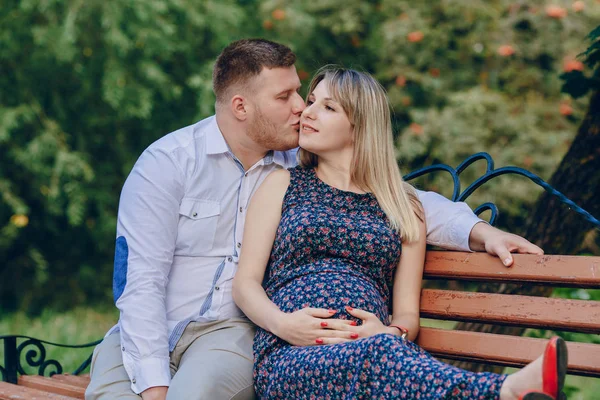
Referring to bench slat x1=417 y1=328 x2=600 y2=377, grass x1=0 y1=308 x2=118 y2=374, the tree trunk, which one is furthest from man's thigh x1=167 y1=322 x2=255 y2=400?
grass x1=0 y1=308 x2=118 y2=374

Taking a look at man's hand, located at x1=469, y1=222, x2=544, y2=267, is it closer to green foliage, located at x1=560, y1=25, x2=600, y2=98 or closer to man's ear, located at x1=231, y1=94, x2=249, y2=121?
man's ear, located at x1=231, y1=94, x2=249, y2=121

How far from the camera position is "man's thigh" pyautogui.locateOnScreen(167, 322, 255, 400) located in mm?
2568

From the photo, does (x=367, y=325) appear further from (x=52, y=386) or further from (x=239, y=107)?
(x=52, y=386)

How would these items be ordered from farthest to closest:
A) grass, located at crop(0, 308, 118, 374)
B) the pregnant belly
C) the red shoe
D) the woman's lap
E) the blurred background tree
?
1. the blurred background tree
2. grass, located at crop(0, 308, 118, 374)
3. the pregnant belly
4. the woman's lap
5. the red shoe

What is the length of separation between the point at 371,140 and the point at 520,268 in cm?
74

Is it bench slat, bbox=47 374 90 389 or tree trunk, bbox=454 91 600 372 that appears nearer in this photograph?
bench slat, bbox=47 374 90 389

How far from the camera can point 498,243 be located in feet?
8.99

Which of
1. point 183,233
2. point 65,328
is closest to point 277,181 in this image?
point 183,233

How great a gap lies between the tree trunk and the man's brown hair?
1446mm

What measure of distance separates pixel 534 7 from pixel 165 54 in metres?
3.70

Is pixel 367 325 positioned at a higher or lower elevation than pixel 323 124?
lower

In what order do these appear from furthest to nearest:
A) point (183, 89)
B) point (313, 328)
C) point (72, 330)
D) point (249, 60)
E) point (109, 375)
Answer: point (183, 89), point (72, 330), point (249, 60), point (109, 375), point (313, 328)

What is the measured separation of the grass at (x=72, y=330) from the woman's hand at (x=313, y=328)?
247 centimetres

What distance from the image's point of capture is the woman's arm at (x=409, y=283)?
2.83 meters
